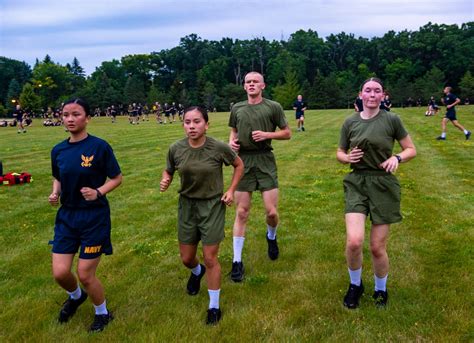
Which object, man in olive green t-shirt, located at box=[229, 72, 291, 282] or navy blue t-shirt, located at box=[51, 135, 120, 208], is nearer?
navy blue t-shirt, located at box=[51, 135, 120, 208]

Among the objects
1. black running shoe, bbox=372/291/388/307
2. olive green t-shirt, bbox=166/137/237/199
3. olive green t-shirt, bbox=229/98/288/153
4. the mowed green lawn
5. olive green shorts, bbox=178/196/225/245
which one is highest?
olive green t-shirt, bbox=229/98/288/153

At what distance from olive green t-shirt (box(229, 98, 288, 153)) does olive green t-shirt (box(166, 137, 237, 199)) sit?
120 cm

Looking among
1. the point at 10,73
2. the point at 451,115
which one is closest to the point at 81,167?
the point at 451,115

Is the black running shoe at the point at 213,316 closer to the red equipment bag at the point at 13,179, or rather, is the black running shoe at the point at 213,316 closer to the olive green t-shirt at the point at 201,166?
the olive green t-shirt at the point at 201,166

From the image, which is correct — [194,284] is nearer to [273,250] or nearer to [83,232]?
[273,250]

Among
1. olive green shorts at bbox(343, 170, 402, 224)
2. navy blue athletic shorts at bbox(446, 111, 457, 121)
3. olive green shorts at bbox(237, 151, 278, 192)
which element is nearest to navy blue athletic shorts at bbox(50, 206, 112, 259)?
olive green shorts at bbox(237, 151, 278, 192)

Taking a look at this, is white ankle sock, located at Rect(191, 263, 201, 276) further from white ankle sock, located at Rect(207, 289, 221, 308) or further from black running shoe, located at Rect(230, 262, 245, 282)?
white ankle sock, located at Rect(207, 289, 221, 308)

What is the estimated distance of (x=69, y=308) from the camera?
4.74 m

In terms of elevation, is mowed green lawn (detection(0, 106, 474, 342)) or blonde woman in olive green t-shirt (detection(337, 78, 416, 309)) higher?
blonde woman in olive green t-shirt (detection(337, 78, 416, 309))

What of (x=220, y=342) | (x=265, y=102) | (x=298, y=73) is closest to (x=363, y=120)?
(x=265, y=102)

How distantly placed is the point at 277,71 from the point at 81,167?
4355 inches

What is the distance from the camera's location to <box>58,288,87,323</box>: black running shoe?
4668 millimetres

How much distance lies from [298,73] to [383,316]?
109348 millimetres

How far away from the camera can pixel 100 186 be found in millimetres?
4488
